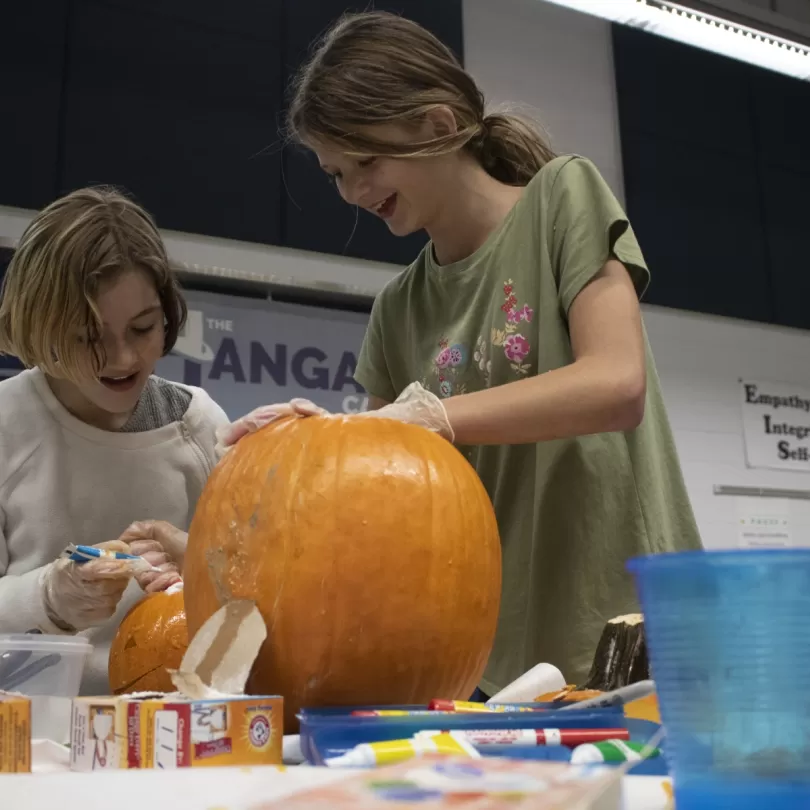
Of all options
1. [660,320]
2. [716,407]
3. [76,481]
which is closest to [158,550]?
[76,481]

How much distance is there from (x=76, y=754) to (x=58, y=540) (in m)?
0.76

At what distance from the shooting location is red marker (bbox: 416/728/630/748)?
458 mm

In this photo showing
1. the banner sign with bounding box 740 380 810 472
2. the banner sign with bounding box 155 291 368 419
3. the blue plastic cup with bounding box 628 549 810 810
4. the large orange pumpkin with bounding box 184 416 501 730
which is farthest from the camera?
the banner sign with bounding box 740 380 810 472

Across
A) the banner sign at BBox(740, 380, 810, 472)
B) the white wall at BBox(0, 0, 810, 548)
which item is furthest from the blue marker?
the banner sign at BBox(740, 380, 810, 472)

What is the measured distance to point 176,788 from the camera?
39 cm

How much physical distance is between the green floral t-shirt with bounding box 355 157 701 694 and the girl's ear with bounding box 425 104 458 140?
13 centimetres

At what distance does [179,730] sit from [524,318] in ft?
2.41

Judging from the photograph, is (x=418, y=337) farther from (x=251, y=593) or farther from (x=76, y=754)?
(x=76, y=754)

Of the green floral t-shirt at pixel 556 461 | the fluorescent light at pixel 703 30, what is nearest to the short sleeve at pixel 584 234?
the green floral t-shirt at pixel 556 461

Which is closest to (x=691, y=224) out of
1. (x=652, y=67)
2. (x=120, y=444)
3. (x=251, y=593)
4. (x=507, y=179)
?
(x=652, y=67)

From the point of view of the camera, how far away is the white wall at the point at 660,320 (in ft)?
12.7

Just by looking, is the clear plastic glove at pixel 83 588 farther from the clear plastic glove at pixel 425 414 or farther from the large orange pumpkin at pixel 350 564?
the clear plastic glove at pixel 425 414

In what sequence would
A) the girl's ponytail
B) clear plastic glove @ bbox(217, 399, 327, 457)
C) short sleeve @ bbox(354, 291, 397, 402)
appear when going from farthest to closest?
short sleeve @ bbox(354, 291, 397, 402), the girl's ponytail, clear plastic glove @ bbox(217, 399, 327, 457)

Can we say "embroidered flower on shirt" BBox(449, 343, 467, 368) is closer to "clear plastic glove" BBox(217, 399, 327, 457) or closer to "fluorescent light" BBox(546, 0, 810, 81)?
"clear plastic glove" BBox(217, 399, 327, 457)
